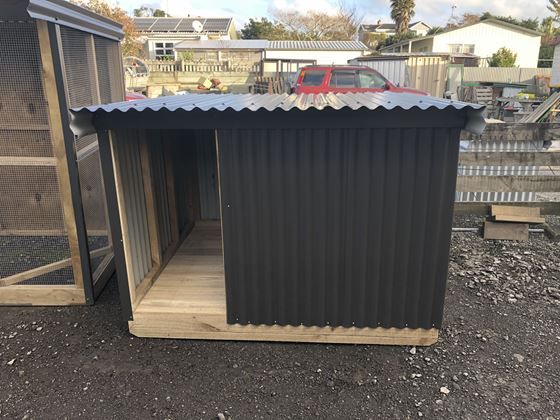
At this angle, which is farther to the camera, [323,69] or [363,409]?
[323,69]

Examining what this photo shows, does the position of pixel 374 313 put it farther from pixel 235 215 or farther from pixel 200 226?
pixel 200 226

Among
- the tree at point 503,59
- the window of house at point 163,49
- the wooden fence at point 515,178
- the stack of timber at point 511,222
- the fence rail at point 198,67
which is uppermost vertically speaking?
the window of house at point 163,49

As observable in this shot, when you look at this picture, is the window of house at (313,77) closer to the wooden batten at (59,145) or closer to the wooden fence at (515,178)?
the wooden fence at (515,178)

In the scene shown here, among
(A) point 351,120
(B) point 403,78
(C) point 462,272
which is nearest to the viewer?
(A) point 351,120

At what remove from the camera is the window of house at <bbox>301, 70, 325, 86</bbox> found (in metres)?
14.0

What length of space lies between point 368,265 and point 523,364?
1.43 m

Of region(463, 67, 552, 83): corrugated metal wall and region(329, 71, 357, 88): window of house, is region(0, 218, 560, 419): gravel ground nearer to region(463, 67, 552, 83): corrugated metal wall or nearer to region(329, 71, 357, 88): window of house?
region(329, 71, 357, 88): window of house

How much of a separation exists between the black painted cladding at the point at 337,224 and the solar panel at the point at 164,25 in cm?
3887

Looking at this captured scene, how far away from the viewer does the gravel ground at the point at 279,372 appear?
2.96 metres

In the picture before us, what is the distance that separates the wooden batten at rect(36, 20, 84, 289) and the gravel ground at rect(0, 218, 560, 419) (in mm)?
581

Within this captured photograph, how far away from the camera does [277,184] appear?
11.1 feet

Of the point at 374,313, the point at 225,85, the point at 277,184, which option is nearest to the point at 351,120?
the point at 277,184

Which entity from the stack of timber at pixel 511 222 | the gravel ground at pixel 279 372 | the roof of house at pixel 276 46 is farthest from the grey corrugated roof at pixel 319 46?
the gravel ground at pixel 279 372

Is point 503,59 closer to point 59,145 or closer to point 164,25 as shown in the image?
point 164,25
